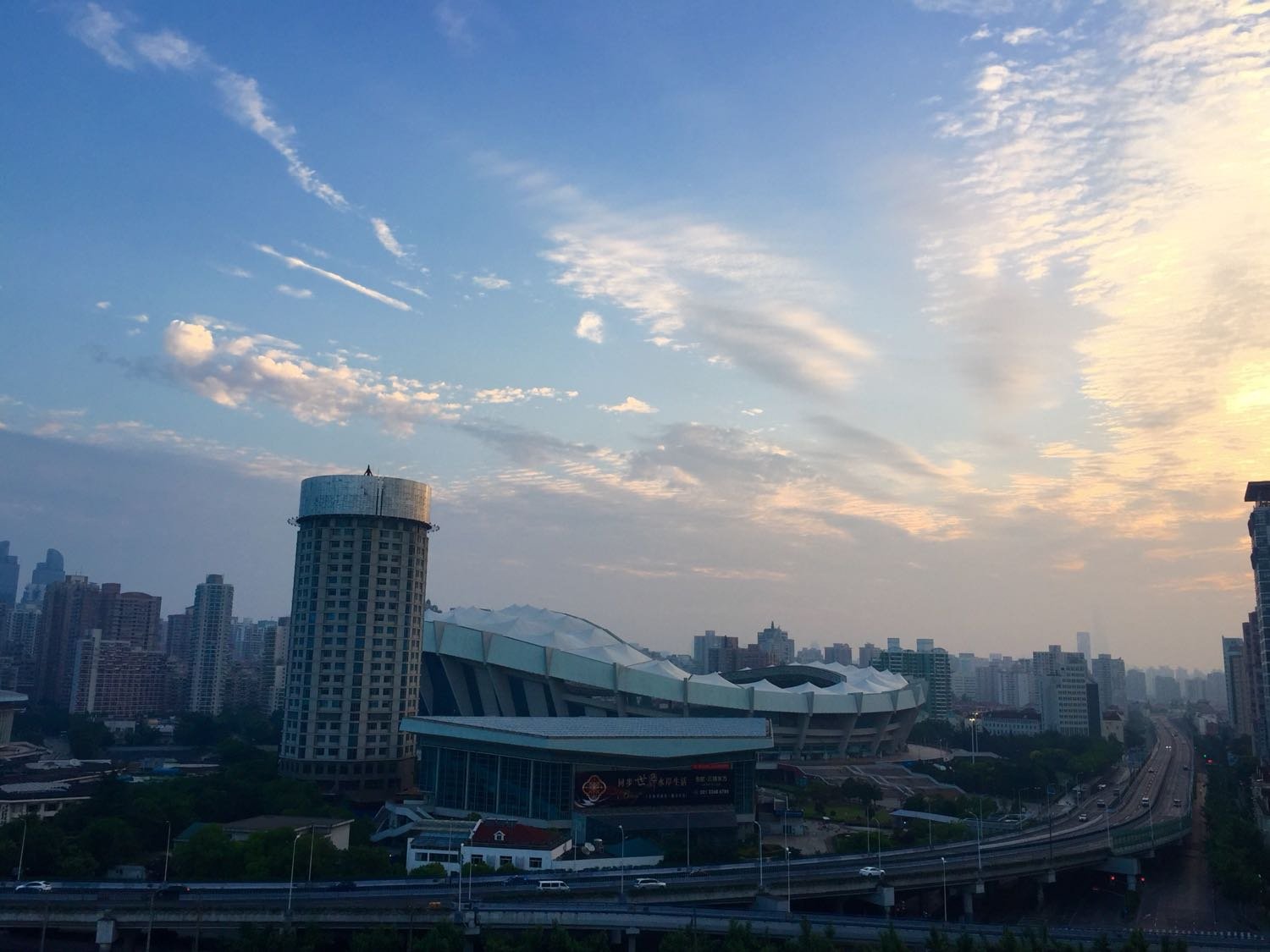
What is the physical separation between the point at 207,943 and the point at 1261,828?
2327 inches

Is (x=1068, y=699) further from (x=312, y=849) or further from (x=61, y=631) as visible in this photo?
(x=61, y=631)

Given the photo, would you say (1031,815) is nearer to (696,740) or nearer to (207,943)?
(696,740)

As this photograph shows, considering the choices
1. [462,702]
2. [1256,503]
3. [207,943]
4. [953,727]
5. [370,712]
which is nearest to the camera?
[207,943]

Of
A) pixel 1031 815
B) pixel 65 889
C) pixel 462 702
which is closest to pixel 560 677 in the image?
pixel 462 702

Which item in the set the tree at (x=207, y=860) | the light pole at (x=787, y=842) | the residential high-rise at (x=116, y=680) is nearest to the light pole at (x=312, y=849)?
the tree at (x=207, y=860)

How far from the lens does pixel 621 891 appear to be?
40.2 metres

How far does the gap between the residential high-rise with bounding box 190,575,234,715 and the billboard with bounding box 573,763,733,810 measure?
109m

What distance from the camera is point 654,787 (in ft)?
197

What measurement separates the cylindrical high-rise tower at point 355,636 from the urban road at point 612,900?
1066 inches

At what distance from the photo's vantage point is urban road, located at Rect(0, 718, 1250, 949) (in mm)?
34906

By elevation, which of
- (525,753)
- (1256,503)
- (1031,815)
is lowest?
(1031,815)

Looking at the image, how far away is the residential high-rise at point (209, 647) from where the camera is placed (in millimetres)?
151875

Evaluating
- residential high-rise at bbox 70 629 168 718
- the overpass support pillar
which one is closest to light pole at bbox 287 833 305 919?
the overpass support pillar

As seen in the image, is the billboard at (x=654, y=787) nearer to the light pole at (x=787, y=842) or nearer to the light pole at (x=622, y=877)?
the light pole at (x=787, y=842)
